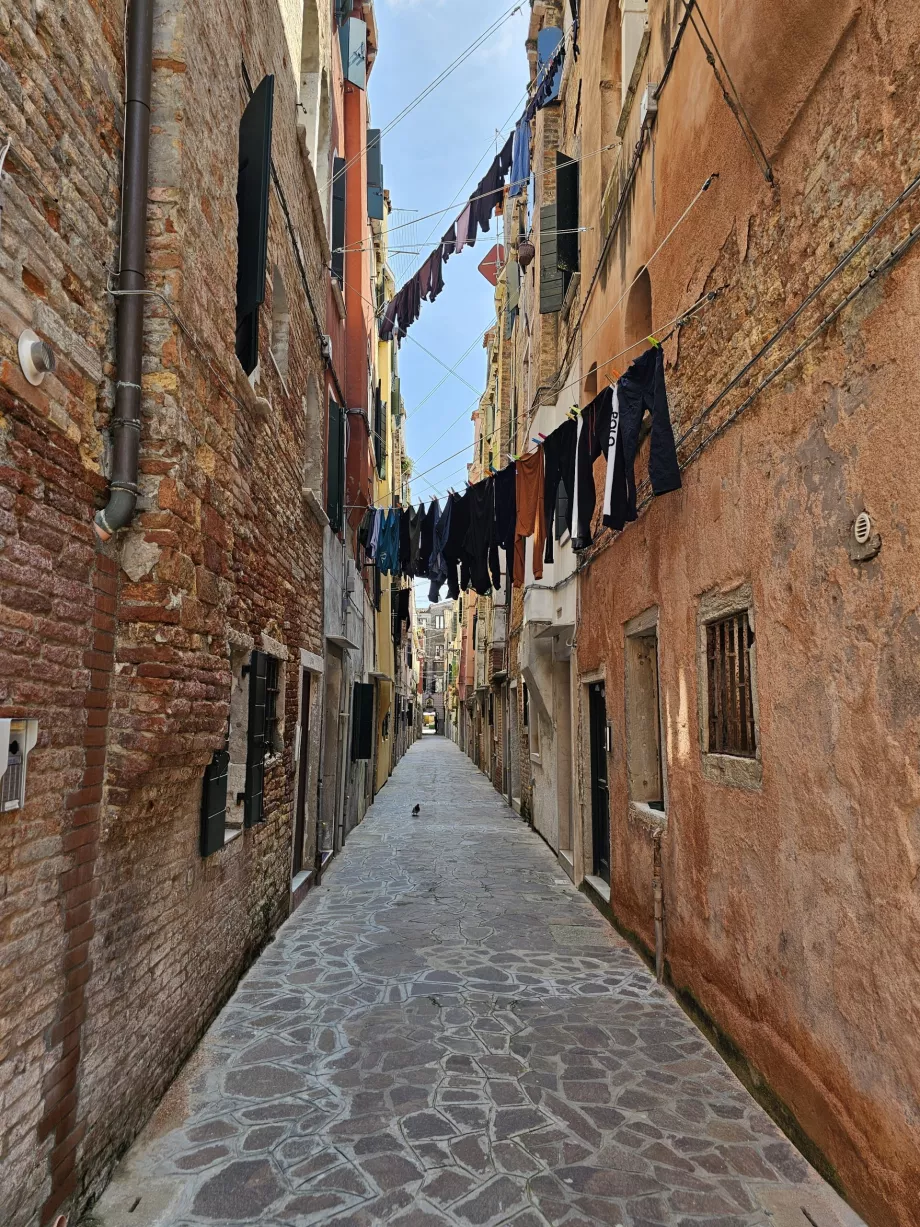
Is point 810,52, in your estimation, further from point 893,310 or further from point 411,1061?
point 411,1061

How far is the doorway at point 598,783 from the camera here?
28.0ft

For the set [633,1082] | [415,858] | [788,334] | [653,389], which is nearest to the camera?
[788,334]

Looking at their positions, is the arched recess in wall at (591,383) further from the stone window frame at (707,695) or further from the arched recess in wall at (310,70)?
the stone window frame at (707,695)

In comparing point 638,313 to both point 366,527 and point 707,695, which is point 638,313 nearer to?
point 707,695

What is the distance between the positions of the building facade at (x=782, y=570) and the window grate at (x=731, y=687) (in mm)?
19

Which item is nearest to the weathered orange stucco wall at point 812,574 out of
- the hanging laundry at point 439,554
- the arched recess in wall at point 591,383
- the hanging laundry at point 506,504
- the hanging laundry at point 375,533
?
the hanging laundry at point 506,504

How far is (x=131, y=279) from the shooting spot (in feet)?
10.6

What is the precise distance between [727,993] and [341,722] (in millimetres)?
7794

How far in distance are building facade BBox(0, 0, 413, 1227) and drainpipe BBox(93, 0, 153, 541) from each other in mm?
11

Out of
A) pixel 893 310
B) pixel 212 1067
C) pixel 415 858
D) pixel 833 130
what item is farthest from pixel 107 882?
pixel 415 858

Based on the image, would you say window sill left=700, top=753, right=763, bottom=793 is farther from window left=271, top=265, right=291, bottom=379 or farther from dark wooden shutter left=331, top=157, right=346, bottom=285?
dark wooden shutter left=331, top=157, right=346, bottom=285

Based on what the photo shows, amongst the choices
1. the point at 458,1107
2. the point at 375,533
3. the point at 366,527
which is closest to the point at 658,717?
the point at 458,1107

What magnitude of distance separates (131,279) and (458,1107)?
159 inches

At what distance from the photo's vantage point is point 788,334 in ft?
11.7
